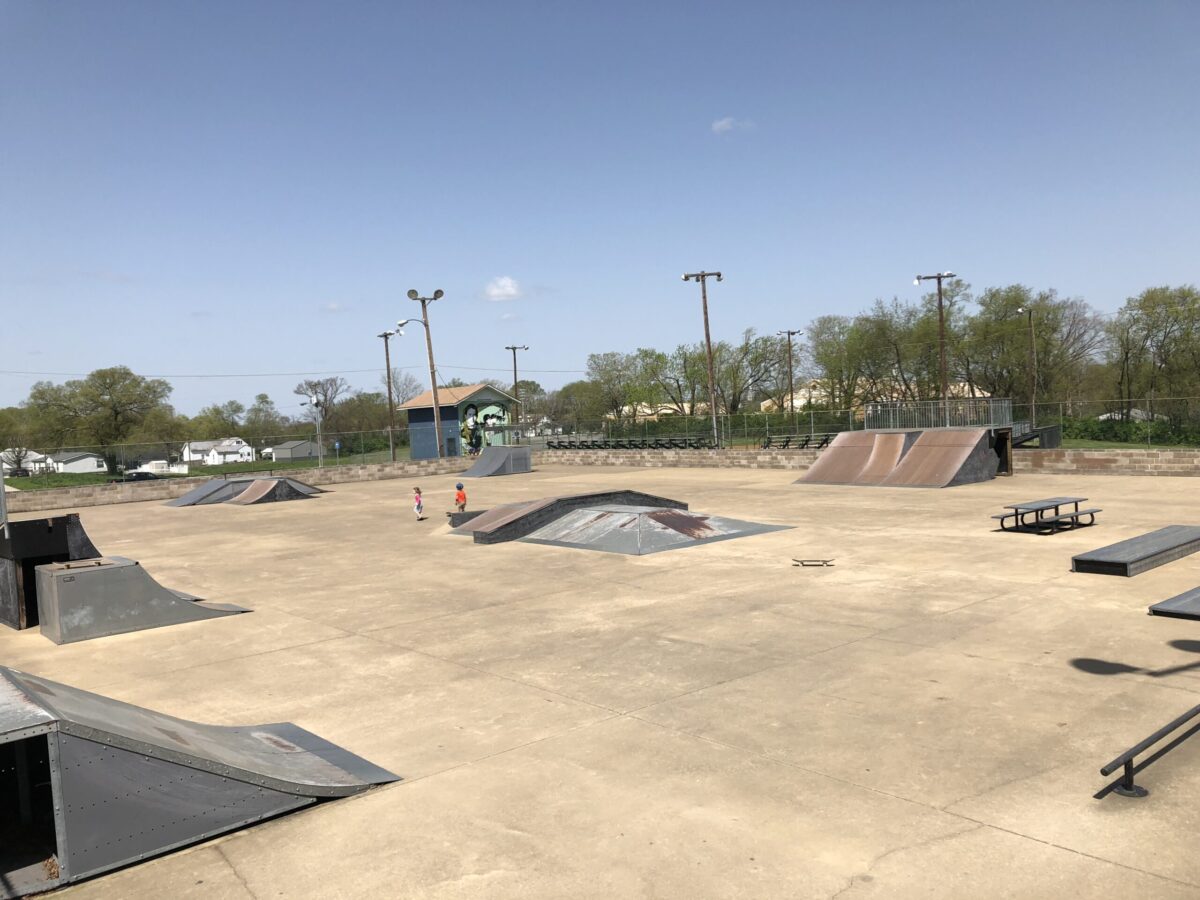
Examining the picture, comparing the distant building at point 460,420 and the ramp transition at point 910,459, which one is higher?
the distant building at point 460,420

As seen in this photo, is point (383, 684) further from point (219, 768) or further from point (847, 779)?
point (847, 779)

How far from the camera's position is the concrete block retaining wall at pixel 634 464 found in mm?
24469

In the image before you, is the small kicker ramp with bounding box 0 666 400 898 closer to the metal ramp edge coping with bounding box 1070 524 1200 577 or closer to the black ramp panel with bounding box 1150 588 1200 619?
the black ramp panel with bounding box 1150 588 1200 619

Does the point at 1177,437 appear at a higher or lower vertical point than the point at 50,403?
lower

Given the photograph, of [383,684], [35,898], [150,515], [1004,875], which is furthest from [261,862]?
[150,515]

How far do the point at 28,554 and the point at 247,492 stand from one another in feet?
61.4

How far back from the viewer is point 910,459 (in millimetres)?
24875

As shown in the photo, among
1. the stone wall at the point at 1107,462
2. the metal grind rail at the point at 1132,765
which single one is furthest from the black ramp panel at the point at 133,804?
the stone wall at the point at 1107,462

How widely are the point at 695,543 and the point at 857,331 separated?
5157cm

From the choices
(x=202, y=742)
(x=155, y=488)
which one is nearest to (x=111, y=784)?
(x=202, y=742)

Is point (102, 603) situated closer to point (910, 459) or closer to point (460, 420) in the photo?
point (910, 459)

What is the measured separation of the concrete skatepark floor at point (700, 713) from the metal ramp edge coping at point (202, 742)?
0.18 metres

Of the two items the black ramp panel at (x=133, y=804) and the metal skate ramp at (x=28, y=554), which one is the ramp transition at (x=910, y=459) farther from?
the black ramp panel at (x=133, y=804)

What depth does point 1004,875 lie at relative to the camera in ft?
12.6
